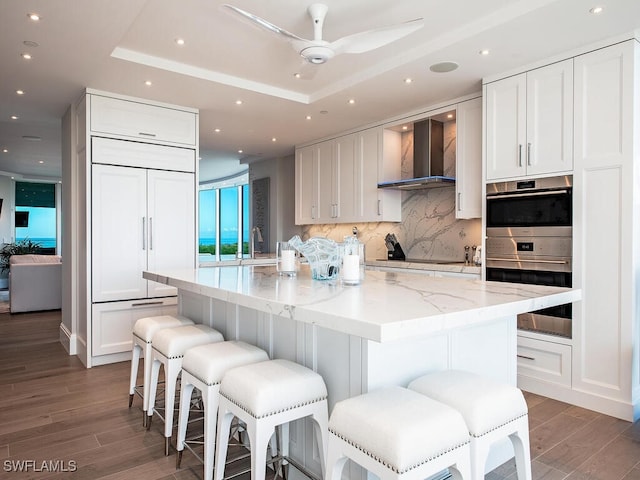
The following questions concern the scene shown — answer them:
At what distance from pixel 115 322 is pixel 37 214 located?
9.03 m

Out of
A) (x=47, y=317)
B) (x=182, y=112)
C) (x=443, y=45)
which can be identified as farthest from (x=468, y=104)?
(x=47, y=317)

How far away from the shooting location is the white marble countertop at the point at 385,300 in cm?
130

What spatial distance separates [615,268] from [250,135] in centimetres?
444

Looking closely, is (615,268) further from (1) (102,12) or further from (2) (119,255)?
(2) (119,255)

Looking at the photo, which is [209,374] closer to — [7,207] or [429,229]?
[429,229]

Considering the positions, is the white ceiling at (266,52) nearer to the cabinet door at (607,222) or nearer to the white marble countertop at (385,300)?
the cabinet door at (607,222)

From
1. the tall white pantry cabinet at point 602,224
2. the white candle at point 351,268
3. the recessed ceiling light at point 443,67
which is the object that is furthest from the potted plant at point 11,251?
the tall white pantry cabinet at point 602,224

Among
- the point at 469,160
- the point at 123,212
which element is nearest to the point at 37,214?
the point at 123,212

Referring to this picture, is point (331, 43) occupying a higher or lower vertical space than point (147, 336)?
higher

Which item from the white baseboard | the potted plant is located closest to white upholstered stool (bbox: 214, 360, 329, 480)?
the white baseboard

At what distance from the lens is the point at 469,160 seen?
418 cm

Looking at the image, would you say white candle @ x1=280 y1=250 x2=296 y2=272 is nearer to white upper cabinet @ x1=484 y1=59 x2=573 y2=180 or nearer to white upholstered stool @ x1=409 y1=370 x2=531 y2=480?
white upholstered stool @ x1=409 y1=370 x2=531 y2=480

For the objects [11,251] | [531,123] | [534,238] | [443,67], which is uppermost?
[443,67]

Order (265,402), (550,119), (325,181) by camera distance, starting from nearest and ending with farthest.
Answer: (265,402)
(550,119)
(325,181)
